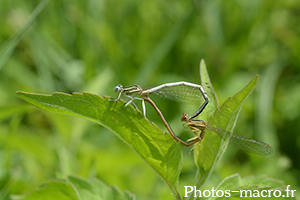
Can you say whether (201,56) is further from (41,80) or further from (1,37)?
(1,37)

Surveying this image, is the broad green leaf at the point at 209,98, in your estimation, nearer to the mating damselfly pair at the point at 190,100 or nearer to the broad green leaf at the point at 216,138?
the mating damselfly pair at the point at 190,100

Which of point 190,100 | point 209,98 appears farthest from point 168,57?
point 209,98

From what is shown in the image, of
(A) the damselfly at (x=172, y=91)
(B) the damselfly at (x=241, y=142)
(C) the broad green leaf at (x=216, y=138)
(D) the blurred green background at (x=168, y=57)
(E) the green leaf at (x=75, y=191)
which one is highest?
(D) the blurred green background at (x=168, y=57)

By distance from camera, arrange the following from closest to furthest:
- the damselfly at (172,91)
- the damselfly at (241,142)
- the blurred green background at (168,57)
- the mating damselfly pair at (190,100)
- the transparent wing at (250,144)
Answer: the mating damselfly pair at (190,100), the damselfly at (241,142), the transparent wing at (250,144), the damselfly at (172,91), the blurred green background at (168,57)

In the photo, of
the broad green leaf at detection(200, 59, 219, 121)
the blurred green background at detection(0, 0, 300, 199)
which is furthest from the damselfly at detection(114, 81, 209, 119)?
the blurred green background at detection(0, 0, 300, 199)

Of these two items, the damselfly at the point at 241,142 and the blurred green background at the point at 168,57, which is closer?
the damselfly at the point at 241,142

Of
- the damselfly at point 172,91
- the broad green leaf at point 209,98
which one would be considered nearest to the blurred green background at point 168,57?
the damselfly at point 172,91

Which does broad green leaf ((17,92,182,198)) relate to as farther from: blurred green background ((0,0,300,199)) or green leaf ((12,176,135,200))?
blurred green background ((0,0,300,199))
